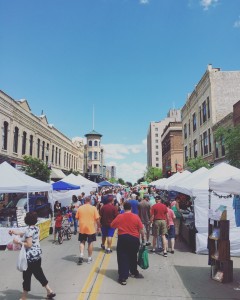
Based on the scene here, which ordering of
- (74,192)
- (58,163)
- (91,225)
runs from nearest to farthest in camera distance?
(91,225), (74,192), (58,163)

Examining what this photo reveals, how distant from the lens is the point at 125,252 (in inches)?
277

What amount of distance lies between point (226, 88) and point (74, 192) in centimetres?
2009

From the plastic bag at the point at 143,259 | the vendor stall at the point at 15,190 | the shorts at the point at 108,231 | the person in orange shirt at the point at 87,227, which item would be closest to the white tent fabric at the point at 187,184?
the shorts at the point at 108,231

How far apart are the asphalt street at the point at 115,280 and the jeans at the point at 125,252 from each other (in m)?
0.29

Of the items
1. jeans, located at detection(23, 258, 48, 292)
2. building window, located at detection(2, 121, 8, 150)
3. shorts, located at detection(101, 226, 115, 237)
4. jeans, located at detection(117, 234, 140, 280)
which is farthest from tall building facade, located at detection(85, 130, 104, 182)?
jeans, located at detection(23, 258, 48, 292)

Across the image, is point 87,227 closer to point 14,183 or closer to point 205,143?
point 14,183

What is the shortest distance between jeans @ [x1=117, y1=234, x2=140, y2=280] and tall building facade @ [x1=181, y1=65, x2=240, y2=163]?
28194 mm

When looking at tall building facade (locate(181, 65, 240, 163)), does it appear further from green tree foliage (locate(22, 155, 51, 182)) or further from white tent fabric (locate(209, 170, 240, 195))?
white tent fabric (locate(209, 170, 240, 195))

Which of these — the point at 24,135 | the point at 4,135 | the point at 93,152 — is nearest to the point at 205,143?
the point at 24,135

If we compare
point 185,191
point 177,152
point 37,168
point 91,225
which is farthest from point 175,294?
point 177,152

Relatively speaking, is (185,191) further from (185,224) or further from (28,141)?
(28,141)

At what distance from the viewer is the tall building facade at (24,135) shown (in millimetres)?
29127

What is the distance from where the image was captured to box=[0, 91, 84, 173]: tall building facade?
29.1m

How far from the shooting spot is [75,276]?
295 inches
